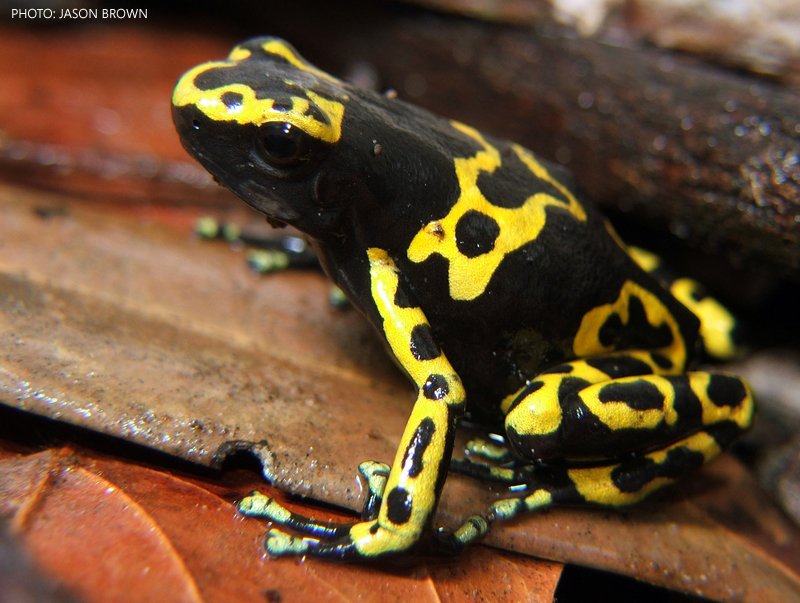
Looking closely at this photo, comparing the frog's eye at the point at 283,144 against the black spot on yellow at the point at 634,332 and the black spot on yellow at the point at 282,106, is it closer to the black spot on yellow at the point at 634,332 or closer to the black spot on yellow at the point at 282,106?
the black spot on yellow at the point at 282,106

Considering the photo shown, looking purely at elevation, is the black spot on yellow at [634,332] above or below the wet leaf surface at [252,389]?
above

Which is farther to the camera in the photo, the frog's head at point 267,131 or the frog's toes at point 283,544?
the frog's head at point 267,131

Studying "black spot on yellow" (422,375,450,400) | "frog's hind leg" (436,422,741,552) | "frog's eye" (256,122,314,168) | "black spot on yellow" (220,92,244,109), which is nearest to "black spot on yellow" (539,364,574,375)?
"frog's hind leg" (436,422,741,552)

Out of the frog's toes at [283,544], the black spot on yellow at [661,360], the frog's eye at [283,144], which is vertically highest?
the frog's eye at [283,144]

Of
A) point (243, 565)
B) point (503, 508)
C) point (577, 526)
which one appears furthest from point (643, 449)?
point (243, 565)

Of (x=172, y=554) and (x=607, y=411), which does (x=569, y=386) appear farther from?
(x=172, y=554)

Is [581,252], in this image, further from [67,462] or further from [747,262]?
[67,462]

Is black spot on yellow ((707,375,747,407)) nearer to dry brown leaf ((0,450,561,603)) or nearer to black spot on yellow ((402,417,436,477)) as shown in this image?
dry brown leaf ((0,450,561,603))

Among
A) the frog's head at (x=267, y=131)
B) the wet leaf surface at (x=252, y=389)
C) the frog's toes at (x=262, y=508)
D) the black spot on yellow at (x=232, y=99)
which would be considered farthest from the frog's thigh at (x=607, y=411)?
the black spot on yellow at (x=232, y=99)

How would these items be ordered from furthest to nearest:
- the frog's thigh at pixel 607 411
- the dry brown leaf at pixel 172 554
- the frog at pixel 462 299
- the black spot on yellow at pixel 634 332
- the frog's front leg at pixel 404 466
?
the black spot on yellow at pixel 634 332
the frog's thigh at pixel 607 411
the frog at pixel 462 299
the frog's front leg at pixel 404 466
the dry brown leaf at pixel 172 554
